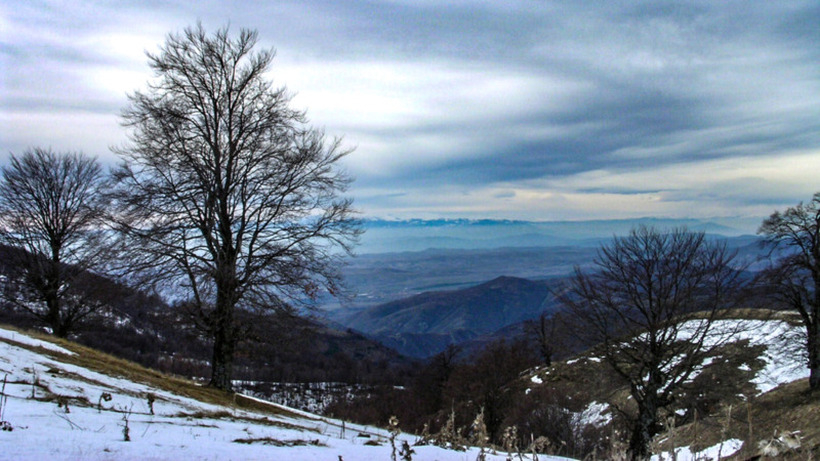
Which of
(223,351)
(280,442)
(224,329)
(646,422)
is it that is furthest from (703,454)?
(223,351)

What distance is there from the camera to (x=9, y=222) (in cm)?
1975

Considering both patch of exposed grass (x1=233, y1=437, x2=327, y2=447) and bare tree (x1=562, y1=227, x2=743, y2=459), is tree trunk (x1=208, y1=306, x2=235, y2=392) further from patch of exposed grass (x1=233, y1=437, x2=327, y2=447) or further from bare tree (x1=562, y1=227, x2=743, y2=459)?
bare tree (x1=562, y1=227, x2=743, y2=459)

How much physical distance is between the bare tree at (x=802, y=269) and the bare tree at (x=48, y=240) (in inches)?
1287

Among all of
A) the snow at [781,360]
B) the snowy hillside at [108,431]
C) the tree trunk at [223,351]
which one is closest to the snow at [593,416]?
the snow at [781,360]

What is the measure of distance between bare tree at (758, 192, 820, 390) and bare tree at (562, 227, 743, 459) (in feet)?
28.2

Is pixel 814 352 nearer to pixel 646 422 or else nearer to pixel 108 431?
pixel 646 422

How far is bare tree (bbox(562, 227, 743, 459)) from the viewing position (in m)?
14.0

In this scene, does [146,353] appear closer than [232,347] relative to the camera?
No

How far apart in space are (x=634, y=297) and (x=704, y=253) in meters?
3.17

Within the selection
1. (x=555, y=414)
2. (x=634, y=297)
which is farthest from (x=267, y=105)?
(x=555, y=414)

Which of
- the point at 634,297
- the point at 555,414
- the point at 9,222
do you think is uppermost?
the point at 9,222

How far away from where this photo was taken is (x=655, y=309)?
14711 mm

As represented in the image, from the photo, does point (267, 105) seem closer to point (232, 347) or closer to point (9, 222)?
point (232, 347)

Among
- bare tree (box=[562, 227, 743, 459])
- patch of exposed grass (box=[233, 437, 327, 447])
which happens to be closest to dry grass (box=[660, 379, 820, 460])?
bare tree (box=[562, 227, 743, 459])
